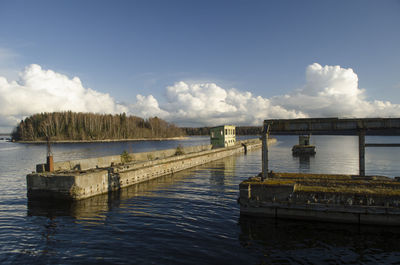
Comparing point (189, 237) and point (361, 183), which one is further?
point (361, 183)

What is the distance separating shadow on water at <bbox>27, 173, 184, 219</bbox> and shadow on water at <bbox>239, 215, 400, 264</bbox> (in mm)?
12877

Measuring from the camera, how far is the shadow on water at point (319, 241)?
40.5ft

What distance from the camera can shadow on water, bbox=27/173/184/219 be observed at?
20.2 metres

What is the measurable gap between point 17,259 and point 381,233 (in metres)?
20.6

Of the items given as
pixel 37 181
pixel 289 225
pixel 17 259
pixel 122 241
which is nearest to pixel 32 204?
pixel 37 181

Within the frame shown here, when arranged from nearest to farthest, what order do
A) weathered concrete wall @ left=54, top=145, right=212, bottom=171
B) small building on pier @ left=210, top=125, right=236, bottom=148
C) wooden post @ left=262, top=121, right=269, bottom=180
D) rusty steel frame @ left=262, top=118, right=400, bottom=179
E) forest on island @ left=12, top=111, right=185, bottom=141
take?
wooden post @ left=262, top=121, right=269, bottom=180
rusty steel frame @ left=262, top=118, right=400, bottom=179
weathered concrete wall @ left=54, top=145, right=212, bottom=171
small building on pier @ left=210, top=125, right=236, bottom=148
forest on island @ left=12, top=111, right=185, bottom=141

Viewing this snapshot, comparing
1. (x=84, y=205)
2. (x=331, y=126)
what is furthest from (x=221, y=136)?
(x=84, y=205)

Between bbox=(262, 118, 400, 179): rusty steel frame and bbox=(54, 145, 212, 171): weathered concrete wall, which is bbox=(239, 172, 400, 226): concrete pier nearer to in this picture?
bbox=(262, 118, 400, 179): rusty steel frame

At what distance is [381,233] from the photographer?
14.6 meters

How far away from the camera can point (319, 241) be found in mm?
13977

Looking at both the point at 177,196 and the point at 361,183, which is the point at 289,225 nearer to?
the point at 361,183

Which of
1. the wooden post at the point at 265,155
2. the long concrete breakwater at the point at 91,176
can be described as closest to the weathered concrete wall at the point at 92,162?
the long concrete breakwater at the point at 91,176

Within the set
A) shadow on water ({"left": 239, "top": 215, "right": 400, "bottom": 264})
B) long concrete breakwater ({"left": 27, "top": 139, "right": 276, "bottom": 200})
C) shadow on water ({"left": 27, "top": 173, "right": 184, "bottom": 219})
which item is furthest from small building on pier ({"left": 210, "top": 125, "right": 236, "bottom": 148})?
shadow on water ({"left": 239, "top": 215, "right": 400, "bottom": 264})

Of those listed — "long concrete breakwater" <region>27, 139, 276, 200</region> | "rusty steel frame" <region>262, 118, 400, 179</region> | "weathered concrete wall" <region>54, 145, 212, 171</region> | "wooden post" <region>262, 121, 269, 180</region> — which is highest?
"rusty steel frame" <region>262, 118, 400, 179</region>
